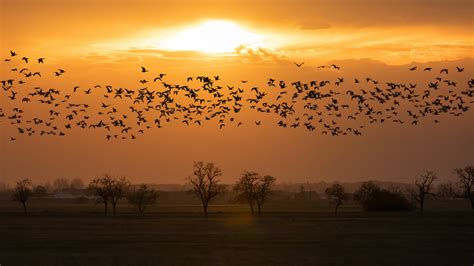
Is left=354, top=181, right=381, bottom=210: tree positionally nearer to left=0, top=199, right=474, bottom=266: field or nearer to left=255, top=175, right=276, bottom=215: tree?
left=255, top=175, right=276, bottom=215: tree

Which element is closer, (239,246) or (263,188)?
(239,246)

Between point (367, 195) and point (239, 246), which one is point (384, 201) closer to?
point (367, 195)

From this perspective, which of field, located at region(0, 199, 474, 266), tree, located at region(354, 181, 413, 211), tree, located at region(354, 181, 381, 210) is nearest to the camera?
field, located at region(0, 199, 474, 266)

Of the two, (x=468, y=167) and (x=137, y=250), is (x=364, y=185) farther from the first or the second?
(x=137, y=250)

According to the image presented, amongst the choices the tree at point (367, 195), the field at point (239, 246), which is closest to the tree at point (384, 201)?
the tree at point (367, 195)

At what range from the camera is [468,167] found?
185 m

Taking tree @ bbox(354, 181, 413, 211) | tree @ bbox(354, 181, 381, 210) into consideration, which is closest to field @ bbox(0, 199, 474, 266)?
tree @ bbox(354, 181, 413, 211)

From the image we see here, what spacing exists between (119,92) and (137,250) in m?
13.4

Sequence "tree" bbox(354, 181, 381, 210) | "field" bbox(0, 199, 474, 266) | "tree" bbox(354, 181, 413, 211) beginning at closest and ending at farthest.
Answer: "field" bbox(0, 199, 474, 266) < "tree" bbox(354, 181, 413, 211) < "tree" bbox(354, 181, 381, 210)

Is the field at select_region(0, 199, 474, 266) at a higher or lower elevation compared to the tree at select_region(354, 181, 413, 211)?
lower

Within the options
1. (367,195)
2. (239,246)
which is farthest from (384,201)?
(239,246)

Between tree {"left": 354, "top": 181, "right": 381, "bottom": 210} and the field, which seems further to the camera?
tree {"left": 354, "top": 181, "right": 381, "bottom": 210}

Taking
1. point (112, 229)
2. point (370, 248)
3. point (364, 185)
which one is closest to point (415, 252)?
point (370, 248)

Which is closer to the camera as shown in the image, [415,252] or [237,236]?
[415,252]
